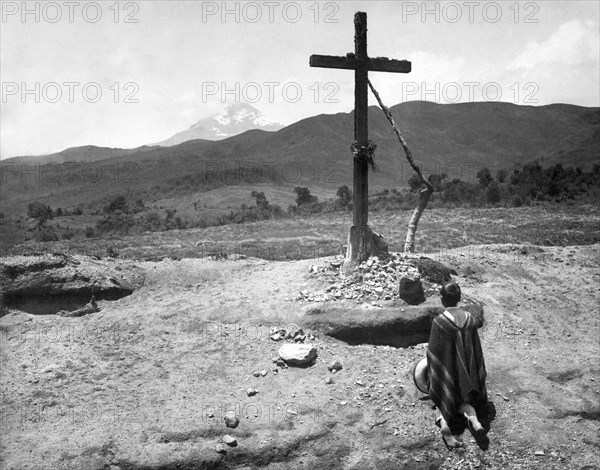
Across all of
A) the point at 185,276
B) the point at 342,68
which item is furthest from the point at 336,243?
the point at 342,68

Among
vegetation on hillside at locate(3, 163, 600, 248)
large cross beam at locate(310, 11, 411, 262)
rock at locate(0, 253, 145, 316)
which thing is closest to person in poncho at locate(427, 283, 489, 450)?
large cross beam at locate(310, 11, 411, 262)

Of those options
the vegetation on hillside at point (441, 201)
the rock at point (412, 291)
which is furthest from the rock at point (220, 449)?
the vegetation on hillside at point (441, 201)

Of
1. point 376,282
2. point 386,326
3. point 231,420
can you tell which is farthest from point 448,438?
point 376,282

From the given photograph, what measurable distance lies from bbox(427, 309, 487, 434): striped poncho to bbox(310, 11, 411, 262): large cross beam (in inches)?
142

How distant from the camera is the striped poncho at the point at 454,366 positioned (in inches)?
225

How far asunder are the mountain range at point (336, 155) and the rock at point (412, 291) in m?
50.7

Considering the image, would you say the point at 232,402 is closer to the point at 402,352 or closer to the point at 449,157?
the point at 402,352

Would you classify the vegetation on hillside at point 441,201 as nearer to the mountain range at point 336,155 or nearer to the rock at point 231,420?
the rock at point 231,420

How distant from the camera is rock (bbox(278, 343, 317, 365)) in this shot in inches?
289

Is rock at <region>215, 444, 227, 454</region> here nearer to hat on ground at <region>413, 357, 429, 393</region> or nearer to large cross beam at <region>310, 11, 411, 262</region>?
hat on ground at <region>413, 357, 429, 393</region>

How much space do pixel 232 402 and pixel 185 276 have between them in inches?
171

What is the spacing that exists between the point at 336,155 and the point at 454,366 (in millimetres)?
72170

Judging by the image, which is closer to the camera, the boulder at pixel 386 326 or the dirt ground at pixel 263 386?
the dirt ground at pixel 263 386

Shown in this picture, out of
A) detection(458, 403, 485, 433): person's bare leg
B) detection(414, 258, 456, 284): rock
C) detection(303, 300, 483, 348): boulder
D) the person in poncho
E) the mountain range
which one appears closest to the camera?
detection(458, 403, 485, 433): person's bare leg
